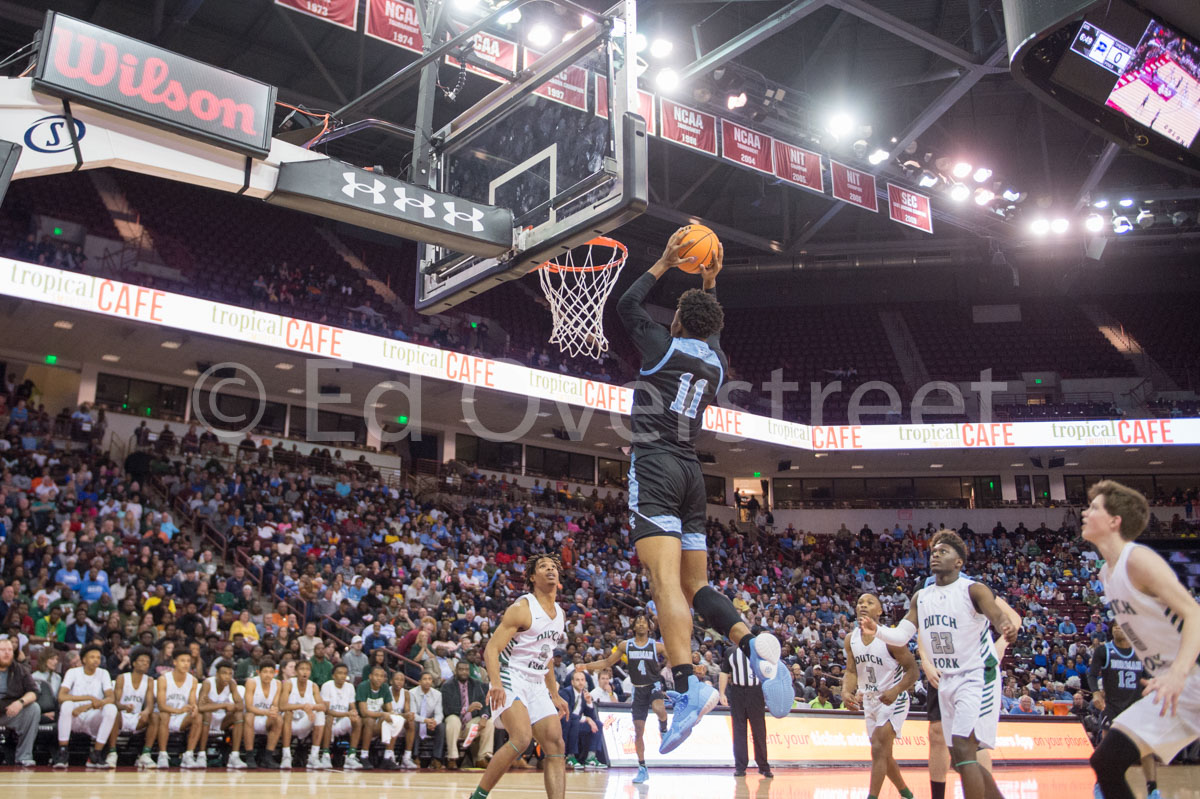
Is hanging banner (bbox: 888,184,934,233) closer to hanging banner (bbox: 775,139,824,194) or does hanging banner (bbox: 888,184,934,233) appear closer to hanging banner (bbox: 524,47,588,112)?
hanging banner (bbox: 775,139,824,194)

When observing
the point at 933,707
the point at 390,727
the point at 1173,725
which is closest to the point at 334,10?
the point at 390,727

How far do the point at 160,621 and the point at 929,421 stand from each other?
21.5 metres

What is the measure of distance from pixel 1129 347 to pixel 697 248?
99.4 feet

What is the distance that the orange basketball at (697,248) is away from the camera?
15.5 feet

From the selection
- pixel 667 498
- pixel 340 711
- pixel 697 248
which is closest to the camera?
pixel 667 498

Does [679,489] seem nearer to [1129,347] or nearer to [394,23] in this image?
[394,23]

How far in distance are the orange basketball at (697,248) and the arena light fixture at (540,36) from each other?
9.78 meters

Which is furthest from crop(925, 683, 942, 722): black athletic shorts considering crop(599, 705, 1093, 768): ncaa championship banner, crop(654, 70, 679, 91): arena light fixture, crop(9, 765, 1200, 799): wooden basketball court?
crop(654, 70, 679, 91): arena light fixture

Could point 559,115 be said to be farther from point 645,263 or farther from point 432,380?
point 645,263

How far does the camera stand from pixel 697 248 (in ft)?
15.5

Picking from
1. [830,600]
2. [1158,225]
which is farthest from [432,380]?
[1158,225]

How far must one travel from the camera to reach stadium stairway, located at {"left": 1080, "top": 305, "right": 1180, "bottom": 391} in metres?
29.2

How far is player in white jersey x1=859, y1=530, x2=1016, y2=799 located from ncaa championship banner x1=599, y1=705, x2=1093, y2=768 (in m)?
6.02

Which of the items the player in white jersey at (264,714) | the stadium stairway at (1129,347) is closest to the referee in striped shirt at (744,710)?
the player in white jersey at (264,714)
